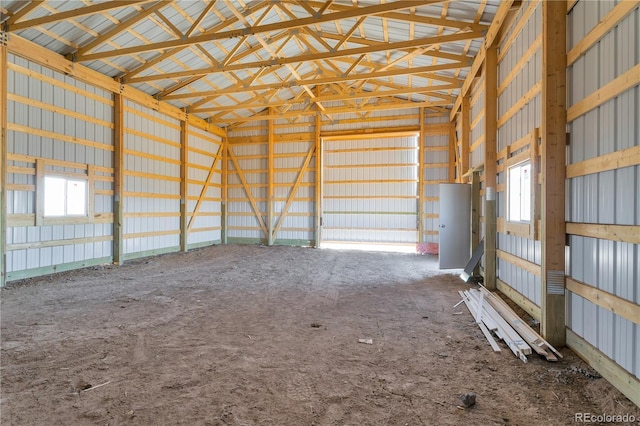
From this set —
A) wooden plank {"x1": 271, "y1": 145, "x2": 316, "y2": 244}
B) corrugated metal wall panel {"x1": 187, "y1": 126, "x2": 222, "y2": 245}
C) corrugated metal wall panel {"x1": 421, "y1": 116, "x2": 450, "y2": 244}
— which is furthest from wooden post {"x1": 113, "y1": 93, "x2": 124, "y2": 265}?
corrugated metal wall panel {"x1": 421, "y1": 116, "x2": 450, "y2": 244}

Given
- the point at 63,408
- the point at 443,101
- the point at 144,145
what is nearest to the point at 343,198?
the point at 443,101

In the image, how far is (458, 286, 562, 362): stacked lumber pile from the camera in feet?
11.0

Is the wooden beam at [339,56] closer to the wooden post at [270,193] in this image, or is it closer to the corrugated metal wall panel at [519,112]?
the corrugated metal wall panel at [519,112]

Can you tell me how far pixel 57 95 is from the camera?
7574mm

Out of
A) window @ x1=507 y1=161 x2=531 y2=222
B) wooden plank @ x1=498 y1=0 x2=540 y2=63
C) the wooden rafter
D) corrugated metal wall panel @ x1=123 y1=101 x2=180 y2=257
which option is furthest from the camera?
corrugated metal wall panel @ x1=123 y1=101 x2=180 y2=257

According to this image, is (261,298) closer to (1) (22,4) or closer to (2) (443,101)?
(1) (22,4)

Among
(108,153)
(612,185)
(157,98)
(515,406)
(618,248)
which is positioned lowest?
(515,406)

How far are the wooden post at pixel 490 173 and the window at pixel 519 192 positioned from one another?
716 mm

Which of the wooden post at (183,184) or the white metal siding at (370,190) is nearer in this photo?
the wooden post at (183,184)

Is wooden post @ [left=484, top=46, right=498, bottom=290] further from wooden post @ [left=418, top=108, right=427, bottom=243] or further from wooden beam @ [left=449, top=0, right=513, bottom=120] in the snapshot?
wooden post @ [left=418, top=108, right=427, bottom=243]

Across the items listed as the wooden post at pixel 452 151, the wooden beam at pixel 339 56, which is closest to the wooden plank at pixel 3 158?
the wooden beam at pixel 339 56

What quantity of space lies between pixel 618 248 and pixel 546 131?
1.42 meters

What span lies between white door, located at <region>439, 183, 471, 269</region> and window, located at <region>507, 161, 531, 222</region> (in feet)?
8.33

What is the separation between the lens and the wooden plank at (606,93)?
2.56 meters
